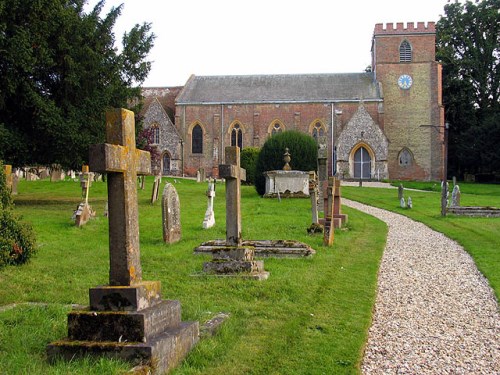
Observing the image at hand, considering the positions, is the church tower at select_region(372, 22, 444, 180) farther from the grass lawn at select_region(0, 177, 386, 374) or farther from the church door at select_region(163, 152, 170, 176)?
the grass lawn at select_region(0, 177, 386, 374)

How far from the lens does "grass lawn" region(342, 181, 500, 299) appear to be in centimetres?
1049

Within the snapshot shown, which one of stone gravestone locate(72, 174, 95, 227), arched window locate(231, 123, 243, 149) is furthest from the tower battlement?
stone gravestone locate(72, 174, 95, 227)

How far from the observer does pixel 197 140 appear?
49.2m

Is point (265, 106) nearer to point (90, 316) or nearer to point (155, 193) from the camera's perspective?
point (155, 193)

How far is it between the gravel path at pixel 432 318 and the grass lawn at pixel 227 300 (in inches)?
9.5

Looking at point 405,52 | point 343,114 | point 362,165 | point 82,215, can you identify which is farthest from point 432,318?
point 405,52

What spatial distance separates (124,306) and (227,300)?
2.47 meters

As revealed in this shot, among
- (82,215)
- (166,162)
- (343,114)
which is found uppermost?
(343,114)

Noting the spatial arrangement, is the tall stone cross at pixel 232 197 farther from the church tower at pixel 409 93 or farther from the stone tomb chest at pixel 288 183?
the church tower at pixel 409 93

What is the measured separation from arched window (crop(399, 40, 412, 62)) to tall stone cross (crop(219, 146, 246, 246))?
40733 mm

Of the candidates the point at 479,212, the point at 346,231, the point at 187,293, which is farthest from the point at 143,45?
the point at 187,293

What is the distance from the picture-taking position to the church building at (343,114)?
4375 cm

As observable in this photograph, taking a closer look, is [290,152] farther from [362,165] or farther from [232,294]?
[232,294]

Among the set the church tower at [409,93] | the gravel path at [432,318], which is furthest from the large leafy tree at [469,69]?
the gravel path at [432,318]
